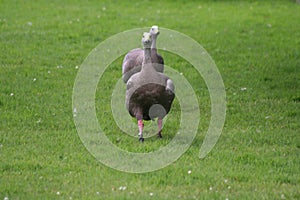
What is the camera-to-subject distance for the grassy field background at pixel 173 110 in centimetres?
705

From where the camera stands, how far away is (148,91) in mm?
8242

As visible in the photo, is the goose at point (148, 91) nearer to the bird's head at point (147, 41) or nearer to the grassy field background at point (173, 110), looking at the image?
the bird's head at point (147, 41)

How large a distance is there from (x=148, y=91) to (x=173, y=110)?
1902mm

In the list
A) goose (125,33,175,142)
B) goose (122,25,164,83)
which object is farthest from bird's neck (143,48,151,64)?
goose (122,25,164,83)

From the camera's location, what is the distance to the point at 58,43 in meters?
14.4

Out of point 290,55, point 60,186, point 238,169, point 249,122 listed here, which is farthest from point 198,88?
point 60,186

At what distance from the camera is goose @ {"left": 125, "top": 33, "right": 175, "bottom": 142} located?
8.23 m

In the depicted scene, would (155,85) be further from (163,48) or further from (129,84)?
(163,48)

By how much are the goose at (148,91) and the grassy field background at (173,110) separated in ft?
1.29

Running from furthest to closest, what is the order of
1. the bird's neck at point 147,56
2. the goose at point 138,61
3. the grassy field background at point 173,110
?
the goose at point 138,61, the bird's neck at point 147,56, the grassy field background at point 173,110

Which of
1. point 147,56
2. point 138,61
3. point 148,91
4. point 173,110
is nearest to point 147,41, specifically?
point 147,56

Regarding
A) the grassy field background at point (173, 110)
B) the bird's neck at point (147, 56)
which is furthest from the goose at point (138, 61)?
the grassy field background at point (173, 110)

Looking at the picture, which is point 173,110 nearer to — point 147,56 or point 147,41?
point 147,56

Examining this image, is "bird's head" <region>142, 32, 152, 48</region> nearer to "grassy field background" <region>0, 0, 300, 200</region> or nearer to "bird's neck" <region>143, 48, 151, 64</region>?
"bird's neck" <region>143, 48, 151, 64</region>
